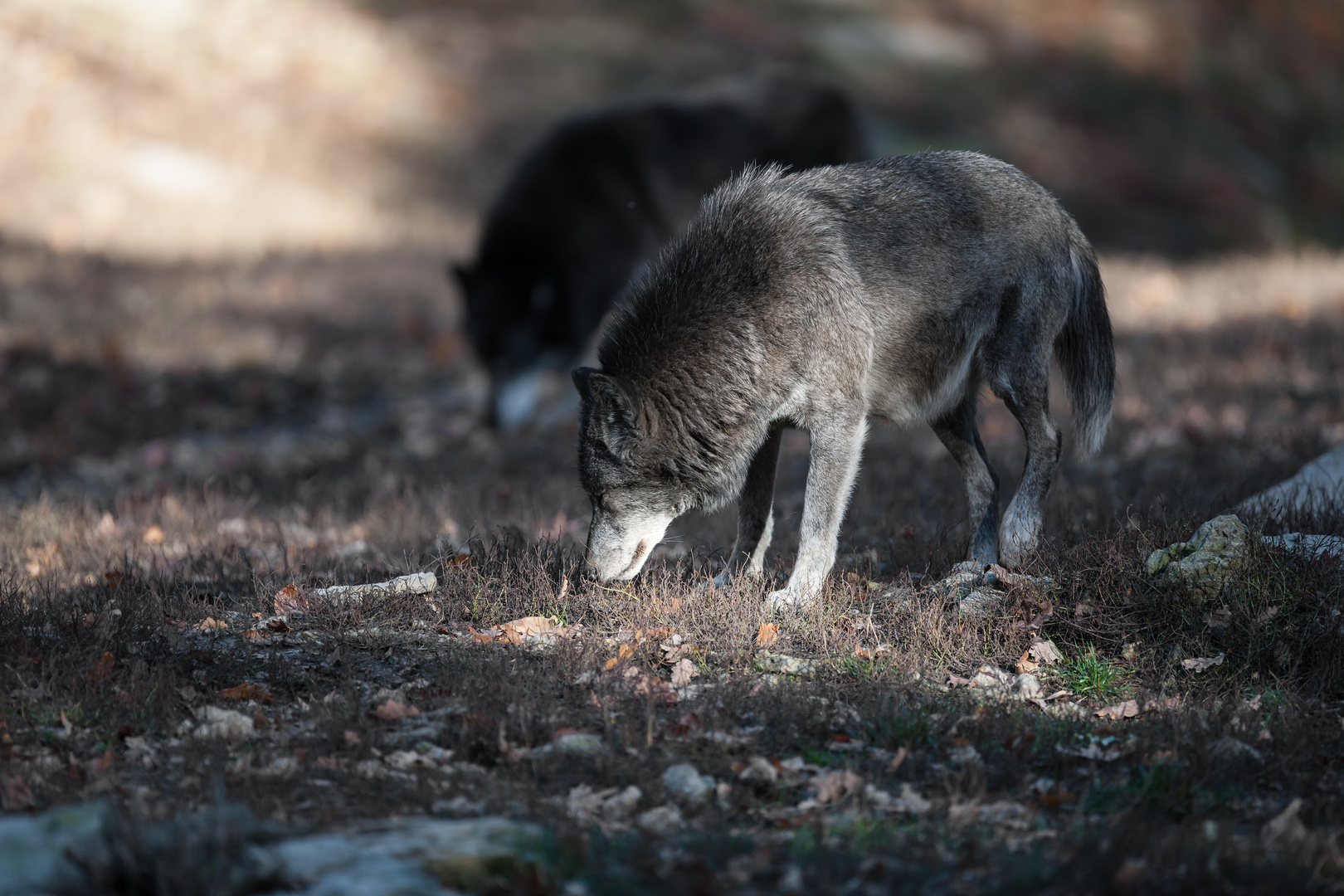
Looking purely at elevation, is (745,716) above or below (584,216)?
below

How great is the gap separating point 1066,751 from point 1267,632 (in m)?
1.41

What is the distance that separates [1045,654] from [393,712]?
→ 281 cm

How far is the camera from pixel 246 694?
4.50 meters

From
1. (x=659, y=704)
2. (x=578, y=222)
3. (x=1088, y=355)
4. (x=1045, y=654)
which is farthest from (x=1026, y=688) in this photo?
(x=578, y=222)

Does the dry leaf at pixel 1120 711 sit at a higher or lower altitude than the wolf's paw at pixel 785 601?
lower

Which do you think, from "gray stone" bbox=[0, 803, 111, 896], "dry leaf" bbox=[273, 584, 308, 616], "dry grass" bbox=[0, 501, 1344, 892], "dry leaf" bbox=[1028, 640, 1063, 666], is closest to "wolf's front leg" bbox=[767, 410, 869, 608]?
"dry grass" bbox=[0, 501, 1344, 892]

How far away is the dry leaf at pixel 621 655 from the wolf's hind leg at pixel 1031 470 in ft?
6.97

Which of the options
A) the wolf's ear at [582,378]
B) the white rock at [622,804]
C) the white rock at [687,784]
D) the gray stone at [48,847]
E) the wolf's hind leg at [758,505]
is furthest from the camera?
the wolf's hind leg at [758,505]

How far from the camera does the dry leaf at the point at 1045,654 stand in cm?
492

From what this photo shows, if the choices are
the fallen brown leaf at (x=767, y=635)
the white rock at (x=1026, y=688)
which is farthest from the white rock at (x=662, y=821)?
the white rock at (x=1026, y=688)

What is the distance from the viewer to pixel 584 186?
1198 centimetres

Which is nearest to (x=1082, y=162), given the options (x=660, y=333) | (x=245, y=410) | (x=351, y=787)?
(x=245, y=410)

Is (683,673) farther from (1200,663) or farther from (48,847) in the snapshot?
(48,847)

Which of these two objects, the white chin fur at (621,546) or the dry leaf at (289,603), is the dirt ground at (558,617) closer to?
the dry leaf at (289,603)
